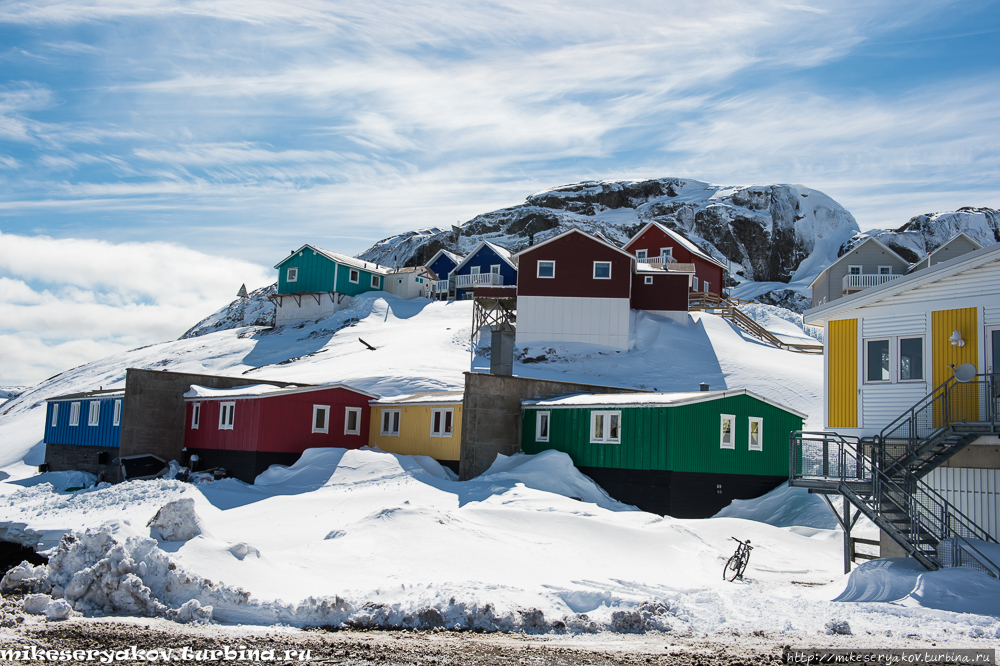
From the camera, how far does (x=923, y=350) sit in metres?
14.8

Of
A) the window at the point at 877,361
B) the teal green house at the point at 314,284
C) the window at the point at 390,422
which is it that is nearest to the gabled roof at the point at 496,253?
the teal green house at the point at 314,284

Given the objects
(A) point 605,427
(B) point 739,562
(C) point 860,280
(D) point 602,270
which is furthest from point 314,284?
(B) point 739,562

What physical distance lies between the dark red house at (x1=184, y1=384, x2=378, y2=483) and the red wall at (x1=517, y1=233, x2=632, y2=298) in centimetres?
1523

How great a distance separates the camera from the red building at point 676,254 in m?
54.9

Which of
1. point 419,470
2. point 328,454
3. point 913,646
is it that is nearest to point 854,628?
point 913,646

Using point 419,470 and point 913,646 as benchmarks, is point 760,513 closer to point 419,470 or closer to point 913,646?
point 419,470

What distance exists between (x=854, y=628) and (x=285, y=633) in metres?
7.19

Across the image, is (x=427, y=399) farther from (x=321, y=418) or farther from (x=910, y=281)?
(x=910, y=281)

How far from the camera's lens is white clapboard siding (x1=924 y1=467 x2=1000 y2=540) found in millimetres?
13805

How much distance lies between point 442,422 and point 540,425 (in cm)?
342

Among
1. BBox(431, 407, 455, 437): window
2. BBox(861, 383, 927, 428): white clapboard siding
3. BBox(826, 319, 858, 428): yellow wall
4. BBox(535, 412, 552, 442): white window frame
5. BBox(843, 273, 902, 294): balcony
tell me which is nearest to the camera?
BBox(861, 383, 927, 428): white clapboard siding

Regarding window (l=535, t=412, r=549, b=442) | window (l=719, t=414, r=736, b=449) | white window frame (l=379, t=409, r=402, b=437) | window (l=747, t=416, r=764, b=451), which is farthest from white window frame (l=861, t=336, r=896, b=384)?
white window frame (l=379, t=409, r=402, b=437)

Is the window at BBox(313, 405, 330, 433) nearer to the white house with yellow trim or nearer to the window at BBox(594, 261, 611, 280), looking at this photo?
the white house with yellow trim

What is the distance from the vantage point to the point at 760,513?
22000mm
